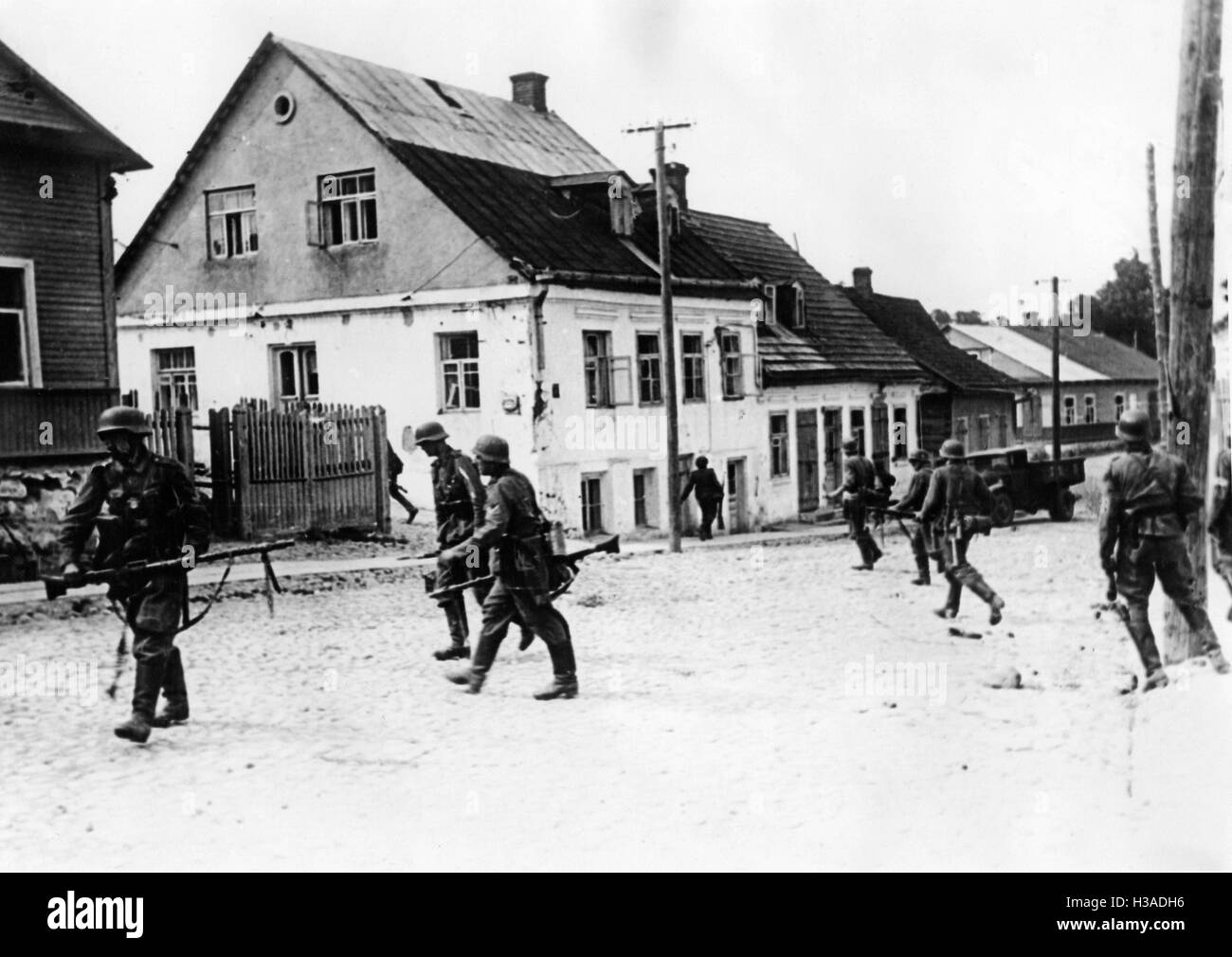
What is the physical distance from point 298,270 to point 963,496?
1173 cm

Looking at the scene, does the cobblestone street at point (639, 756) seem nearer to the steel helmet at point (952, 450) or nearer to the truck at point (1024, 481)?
the steel helmet at point (952, 450)

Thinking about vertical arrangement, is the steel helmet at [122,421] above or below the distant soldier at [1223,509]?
above

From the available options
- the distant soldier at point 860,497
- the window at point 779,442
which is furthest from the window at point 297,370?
the distant soldier at point 860,497

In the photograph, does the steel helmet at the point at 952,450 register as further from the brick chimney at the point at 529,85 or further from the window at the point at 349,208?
the window at the point at 349,208

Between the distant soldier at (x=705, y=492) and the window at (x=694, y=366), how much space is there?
198 cm

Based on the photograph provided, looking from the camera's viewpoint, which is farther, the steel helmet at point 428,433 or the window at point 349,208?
the window at point 349,208

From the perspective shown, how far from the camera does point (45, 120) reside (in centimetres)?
1381

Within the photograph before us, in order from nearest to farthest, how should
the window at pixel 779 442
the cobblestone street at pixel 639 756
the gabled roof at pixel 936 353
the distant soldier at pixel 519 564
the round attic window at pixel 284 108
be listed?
the cobblestone street at pixel 639 756
the distant soldier at pixel 519 564
the gabled roof at pixel 936 353
the round attic window at pixel 284 108
the window at pixel 779 442

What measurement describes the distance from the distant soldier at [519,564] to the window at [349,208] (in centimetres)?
Result: 1160

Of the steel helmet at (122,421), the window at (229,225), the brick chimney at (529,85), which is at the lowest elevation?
the steel helmet at (122,421)

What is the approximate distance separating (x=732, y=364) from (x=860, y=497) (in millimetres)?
7788

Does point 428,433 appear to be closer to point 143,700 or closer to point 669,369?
point 143,700

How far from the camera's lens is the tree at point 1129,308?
346 inches

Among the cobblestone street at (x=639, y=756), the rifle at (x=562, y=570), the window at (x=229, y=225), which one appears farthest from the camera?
the window at (x=229, y=225)
